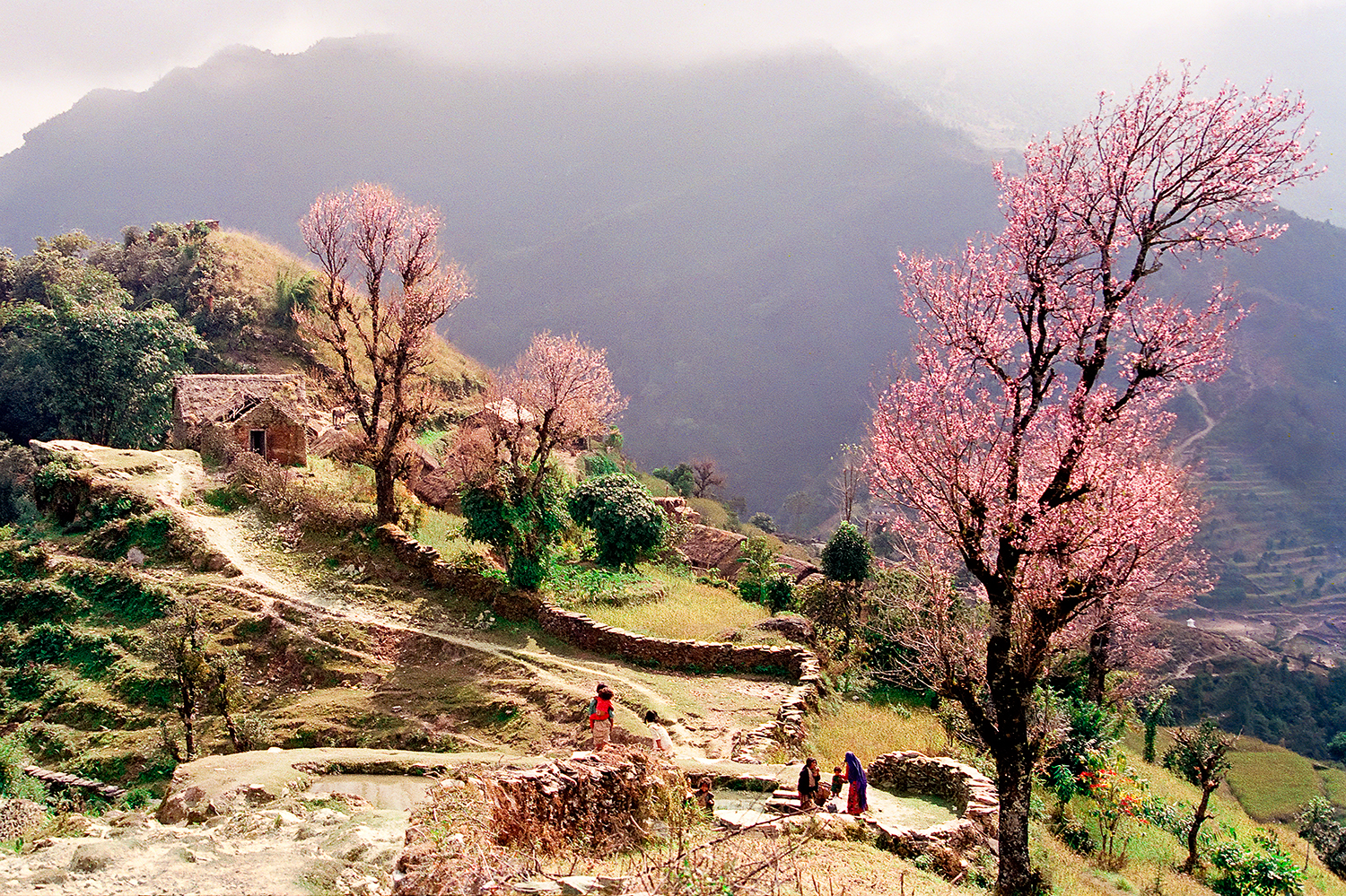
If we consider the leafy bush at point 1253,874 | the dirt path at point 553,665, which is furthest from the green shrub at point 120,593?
the leafy bush at point 1253,874

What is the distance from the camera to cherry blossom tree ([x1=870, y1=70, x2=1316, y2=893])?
26.6ft

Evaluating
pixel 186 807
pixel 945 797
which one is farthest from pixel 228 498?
pixel 945 797

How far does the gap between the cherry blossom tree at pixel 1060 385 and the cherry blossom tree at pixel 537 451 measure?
11106 mm

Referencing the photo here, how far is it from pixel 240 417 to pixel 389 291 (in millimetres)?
7318

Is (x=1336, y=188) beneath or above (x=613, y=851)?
above

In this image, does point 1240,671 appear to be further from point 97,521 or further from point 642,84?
point 642,84

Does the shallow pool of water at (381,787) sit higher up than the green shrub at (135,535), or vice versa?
the green shrub at (135,535)

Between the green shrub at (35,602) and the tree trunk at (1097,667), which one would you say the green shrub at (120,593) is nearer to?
the green shrub at (35,602)

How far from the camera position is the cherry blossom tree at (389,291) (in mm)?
18844

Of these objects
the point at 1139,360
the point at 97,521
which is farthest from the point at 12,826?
the point at 1139,360

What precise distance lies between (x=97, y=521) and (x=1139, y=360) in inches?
801

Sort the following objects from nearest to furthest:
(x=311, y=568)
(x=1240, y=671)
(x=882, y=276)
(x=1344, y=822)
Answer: (x=311, y=568) < (x=1344, y=822) < (x=1240, y=671) < (x=882, y=276)

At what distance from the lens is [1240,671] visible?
4356 centimetres

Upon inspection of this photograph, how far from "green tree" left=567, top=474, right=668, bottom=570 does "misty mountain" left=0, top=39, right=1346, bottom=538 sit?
62.2m
